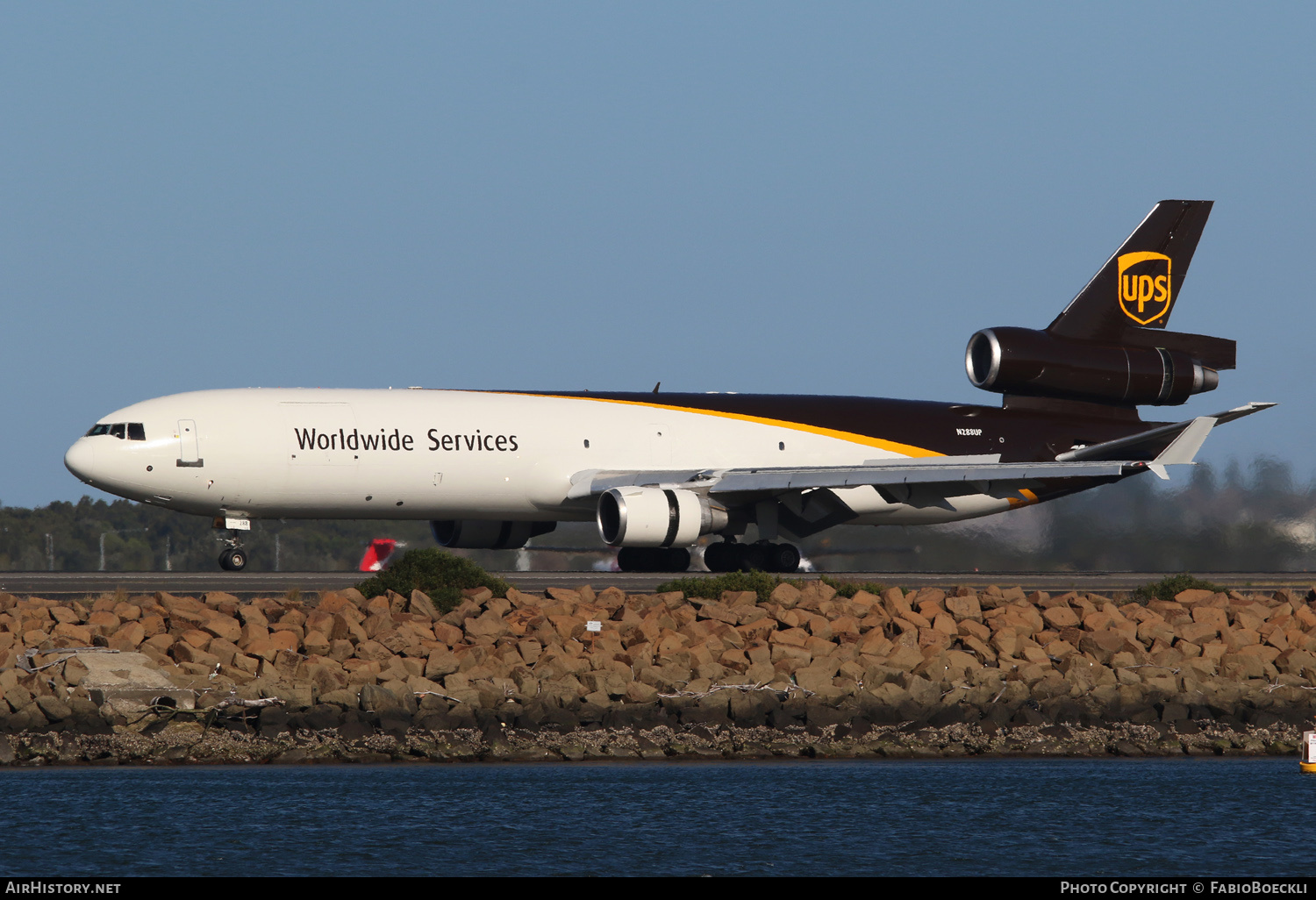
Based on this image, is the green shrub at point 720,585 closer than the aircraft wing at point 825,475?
Yes

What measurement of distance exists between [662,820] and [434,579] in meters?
12.5

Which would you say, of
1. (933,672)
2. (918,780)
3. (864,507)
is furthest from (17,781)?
(864,507)

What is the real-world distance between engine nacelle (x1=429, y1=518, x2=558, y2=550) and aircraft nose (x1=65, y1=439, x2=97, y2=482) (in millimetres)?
9171

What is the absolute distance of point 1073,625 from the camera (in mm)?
30047

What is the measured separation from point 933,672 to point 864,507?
50.2 feet

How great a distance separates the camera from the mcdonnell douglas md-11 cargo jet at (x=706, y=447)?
36.4 m

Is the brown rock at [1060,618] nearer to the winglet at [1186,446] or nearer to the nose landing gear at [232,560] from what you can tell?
the winglet at [1186,446]

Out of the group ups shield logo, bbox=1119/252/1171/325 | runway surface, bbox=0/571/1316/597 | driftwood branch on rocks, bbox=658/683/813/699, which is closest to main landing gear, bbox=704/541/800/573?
runway surface, bbox=0/571/1316/597

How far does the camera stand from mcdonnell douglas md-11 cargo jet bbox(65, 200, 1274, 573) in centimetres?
3641

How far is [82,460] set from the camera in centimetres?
3572

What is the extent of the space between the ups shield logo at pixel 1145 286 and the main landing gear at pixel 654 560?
13840mm

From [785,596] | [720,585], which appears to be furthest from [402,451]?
[785,596]

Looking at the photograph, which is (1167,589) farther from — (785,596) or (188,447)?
(188,447)

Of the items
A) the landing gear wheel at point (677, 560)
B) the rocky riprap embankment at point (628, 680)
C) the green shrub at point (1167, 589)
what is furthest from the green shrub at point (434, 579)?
the green shrub at point (1167, 589)
